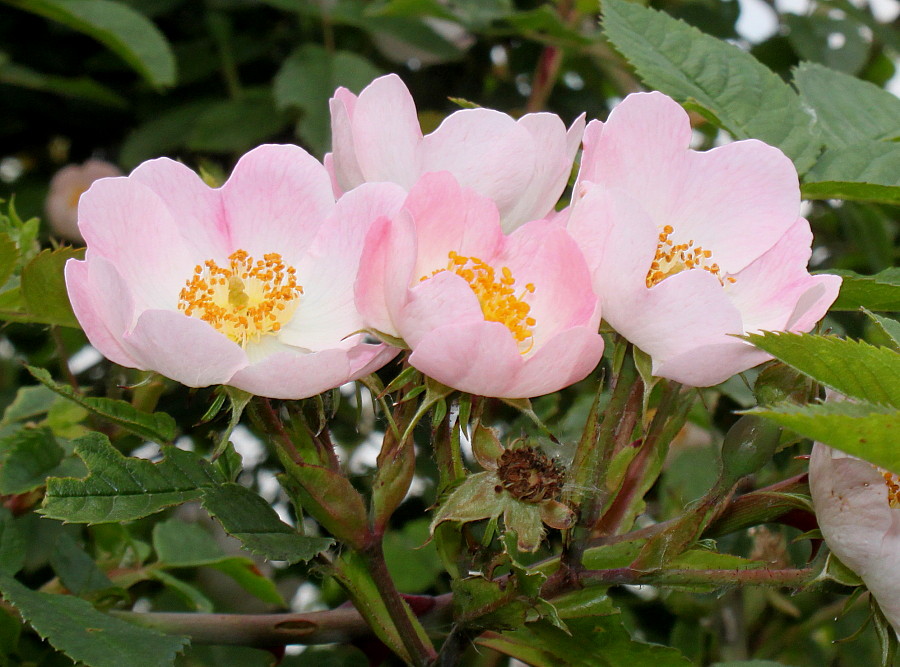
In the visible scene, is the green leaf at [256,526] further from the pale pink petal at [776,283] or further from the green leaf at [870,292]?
the green leaf at [870,292]

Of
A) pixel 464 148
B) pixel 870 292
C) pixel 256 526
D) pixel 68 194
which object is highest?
pixel 464 148

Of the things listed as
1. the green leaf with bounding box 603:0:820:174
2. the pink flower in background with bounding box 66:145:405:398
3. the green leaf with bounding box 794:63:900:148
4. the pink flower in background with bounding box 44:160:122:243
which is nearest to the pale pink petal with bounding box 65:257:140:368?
the pink flower in background with bounding box 66:145:405:398

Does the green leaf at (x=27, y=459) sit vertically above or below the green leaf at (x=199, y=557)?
above

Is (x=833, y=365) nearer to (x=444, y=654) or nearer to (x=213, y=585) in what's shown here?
(x=444, y=654)

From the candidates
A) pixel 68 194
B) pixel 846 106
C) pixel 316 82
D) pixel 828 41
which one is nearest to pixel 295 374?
pixel 846 106

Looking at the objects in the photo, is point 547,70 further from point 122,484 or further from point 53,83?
point 122,484

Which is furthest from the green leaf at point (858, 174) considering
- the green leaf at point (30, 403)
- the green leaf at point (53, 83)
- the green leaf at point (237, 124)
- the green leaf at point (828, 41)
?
the green leaf at point (53, 83)
